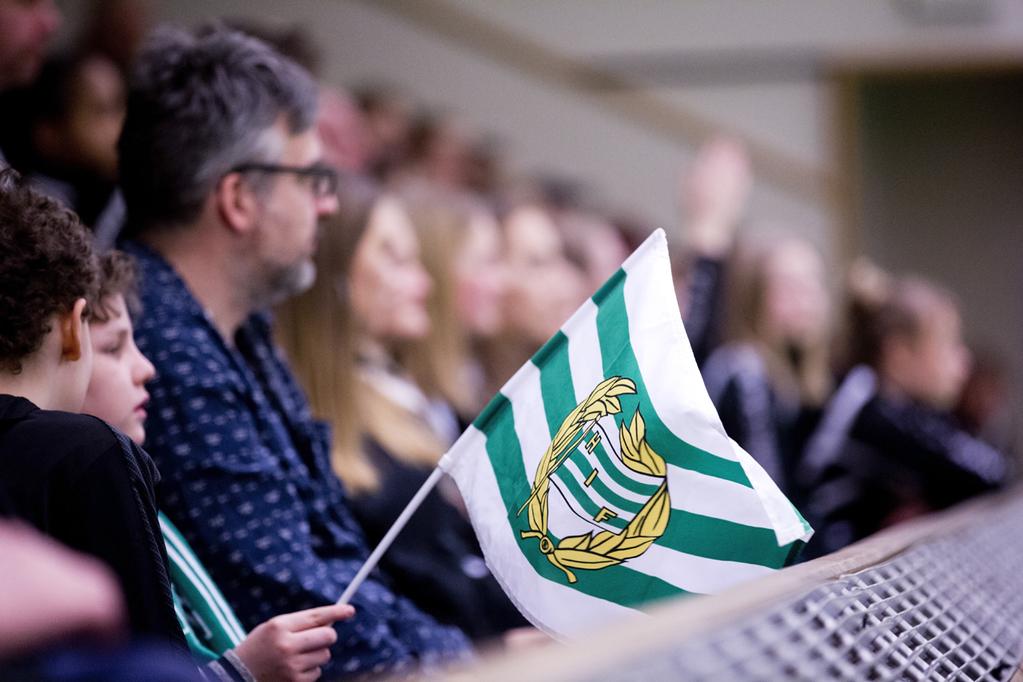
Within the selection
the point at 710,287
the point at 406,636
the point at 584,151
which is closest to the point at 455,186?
the point at 710,287

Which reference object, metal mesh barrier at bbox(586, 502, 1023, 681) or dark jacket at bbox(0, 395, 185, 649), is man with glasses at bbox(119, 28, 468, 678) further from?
metal mesh barrier at bbox(586, 502, 1023, 681)

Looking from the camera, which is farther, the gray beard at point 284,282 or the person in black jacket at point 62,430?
the gray beard at point 284,282

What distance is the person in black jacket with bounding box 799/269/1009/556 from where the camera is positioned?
164 inches

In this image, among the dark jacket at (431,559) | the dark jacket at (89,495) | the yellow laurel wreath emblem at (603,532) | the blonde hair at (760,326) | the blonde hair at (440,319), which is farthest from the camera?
the blonde hair at (760,326)

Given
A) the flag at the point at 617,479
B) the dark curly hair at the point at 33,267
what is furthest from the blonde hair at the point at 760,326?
the dark curly hair at the point at 33,267

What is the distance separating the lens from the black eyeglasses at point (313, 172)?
1.92 meters

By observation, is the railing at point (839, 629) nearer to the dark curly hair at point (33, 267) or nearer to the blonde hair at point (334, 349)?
the dark curly hair at point (33, 267)

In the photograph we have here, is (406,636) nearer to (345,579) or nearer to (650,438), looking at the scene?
(345,579)

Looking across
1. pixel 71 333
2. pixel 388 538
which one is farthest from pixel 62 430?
pixel 388 538

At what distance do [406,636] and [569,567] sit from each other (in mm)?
512

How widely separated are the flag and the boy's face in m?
0.40

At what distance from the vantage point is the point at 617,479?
141cm

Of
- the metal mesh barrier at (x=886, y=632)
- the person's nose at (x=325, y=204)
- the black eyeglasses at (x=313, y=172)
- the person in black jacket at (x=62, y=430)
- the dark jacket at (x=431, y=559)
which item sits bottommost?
the dark jacket at (x=431, y=559)

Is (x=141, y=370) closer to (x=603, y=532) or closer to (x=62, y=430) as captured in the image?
(x=62, y=430)
